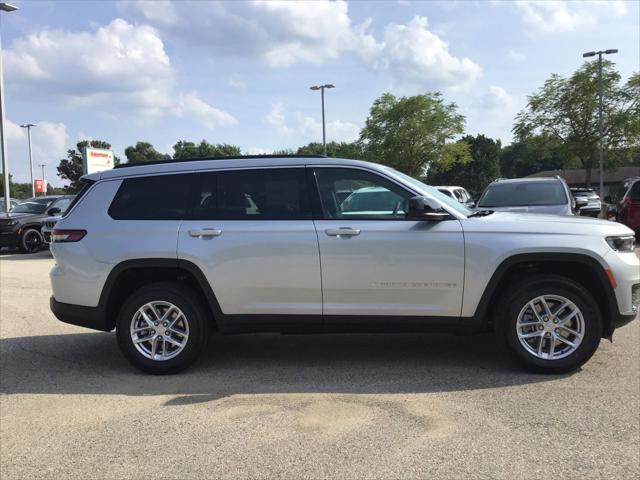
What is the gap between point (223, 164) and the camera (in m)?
5.02

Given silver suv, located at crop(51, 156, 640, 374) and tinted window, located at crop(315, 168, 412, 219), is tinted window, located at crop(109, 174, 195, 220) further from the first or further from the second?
tinted window, located at crop(315, 168, 412, 219)

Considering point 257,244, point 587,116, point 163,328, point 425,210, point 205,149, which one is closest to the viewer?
point 425,210

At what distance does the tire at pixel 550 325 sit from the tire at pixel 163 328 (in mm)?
2656

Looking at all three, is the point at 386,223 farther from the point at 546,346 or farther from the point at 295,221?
the point at 546,346

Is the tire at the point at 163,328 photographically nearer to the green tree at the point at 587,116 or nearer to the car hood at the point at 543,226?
the car hood at the point at 543,226

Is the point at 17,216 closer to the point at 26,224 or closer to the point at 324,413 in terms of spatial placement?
the point at 26,224

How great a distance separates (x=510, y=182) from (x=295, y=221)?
6.81m

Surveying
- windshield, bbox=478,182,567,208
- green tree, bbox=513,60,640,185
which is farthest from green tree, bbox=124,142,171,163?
windshield, bbox=478,182,567,208

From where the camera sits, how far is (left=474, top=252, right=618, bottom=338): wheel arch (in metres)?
4.52

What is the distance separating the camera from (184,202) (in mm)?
4945

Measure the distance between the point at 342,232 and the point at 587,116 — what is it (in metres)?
30.8

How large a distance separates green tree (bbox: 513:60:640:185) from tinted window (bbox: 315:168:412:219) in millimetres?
29783

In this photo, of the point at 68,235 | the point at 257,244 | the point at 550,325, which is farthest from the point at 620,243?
the point at 68,235

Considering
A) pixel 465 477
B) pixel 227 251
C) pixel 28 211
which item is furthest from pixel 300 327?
pixel 28 211
